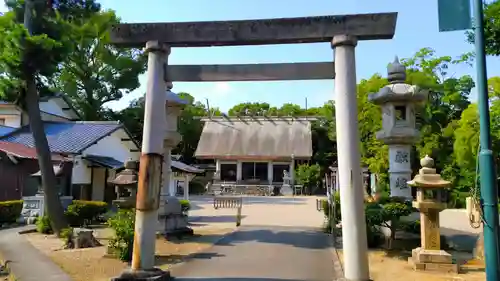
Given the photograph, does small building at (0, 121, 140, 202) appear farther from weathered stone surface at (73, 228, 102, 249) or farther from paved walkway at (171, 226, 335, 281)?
paved walkway at (171, 226, 335, 281)

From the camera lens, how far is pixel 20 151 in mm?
19203

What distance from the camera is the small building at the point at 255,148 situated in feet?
139

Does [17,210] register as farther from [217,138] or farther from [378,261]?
[217,138]

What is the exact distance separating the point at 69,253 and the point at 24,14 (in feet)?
26.7

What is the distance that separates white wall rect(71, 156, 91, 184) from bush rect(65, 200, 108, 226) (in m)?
4.96

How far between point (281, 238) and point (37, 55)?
9.74 meters

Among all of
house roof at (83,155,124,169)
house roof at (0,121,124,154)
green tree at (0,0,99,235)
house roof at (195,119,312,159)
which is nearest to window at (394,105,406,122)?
green tree at (0,0,99,235)

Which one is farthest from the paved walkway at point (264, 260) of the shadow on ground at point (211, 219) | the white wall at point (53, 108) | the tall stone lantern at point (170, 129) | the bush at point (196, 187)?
the bush at point (196, 187)

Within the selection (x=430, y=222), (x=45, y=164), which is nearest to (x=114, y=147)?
(x=45, y=164)

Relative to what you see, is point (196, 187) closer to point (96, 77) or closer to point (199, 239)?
point (96, 77)

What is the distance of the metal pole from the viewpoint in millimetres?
4773

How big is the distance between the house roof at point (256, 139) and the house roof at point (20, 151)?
23276 mm

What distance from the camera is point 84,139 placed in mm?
22203

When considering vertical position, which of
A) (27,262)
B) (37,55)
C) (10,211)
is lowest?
(27,262)
